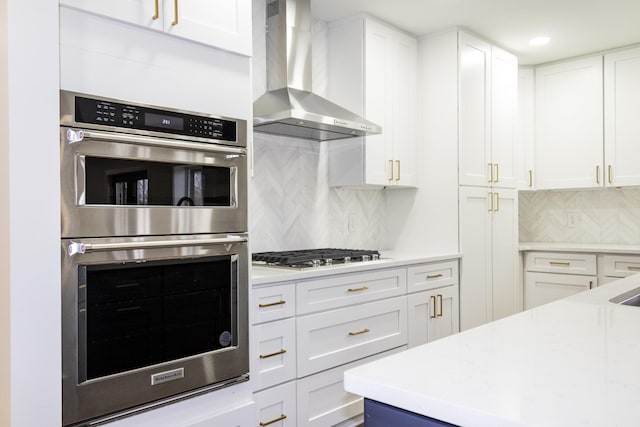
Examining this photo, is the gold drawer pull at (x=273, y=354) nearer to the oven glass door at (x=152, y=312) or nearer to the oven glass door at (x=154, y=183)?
the oven glass door at (x=152, y=312)

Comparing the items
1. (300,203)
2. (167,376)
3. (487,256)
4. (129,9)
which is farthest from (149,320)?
(487,256)

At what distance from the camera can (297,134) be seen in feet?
10.2

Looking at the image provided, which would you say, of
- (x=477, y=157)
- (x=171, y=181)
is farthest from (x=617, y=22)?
(x=171, y=181)

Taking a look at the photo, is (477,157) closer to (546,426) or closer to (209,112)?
(209,112)

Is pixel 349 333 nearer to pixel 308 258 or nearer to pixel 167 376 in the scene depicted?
pixel 308 258

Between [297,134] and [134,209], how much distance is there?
1.63 meters

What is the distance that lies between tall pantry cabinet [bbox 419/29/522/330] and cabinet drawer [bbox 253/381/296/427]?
1645 millimetres

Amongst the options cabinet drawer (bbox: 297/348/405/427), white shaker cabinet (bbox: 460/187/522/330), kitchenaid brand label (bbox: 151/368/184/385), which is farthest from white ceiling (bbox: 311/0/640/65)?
kitchenaid brand label (bbox: 151/368/184/385)

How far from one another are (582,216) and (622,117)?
959 mm

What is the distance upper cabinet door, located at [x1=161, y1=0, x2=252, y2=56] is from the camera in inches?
67.9

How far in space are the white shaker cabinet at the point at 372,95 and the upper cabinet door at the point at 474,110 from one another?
0.37m

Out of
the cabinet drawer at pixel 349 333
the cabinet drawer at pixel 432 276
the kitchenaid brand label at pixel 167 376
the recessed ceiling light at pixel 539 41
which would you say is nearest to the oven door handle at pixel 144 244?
the kitchenaid brand label at pixel 167 376

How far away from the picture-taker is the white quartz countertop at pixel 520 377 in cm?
72

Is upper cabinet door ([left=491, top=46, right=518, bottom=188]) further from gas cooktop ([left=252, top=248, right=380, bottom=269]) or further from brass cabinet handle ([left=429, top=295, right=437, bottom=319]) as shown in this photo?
gas cooktop ([left=252, top=248, right=380, bottom=269])
